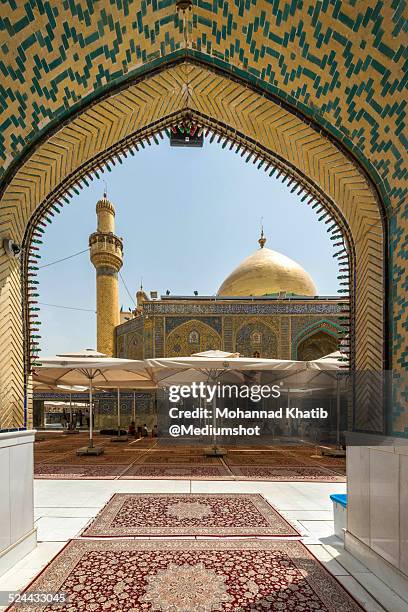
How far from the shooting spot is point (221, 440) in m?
10.8

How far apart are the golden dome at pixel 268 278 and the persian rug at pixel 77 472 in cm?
1646

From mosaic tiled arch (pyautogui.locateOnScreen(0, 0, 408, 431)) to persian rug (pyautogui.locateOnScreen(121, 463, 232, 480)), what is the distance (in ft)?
10.3

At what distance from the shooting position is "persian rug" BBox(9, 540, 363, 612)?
2.40 meters

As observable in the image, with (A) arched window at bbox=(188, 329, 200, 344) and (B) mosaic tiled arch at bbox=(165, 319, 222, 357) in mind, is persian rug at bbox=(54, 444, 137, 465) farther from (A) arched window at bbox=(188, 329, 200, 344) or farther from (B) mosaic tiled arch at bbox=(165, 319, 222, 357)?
(A) arched window at bbox=(188, 329, 200, 344)

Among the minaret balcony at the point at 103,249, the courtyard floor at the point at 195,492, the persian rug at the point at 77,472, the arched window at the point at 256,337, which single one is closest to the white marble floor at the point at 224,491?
the courtyard floor at the point at 195,492

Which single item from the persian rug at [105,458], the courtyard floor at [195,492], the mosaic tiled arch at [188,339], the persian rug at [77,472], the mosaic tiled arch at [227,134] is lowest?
the persian rug at [105,458]

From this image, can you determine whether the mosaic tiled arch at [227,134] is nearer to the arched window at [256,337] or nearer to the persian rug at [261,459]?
the persian rug at [261,459]

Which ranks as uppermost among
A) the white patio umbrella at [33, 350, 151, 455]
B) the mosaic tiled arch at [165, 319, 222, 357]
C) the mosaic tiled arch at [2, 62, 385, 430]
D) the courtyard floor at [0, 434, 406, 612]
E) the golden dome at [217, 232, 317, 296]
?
the golden dome at [217, 232, 317, 296]

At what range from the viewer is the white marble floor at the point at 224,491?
8.57 feet

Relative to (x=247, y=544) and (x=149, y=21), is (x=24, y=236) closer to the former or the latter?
(x=149, y=21)

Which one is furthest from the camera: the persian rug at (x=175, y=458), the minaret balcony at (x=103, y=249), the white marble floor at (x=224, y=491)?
the minaret balcony at (x=103, y=249)

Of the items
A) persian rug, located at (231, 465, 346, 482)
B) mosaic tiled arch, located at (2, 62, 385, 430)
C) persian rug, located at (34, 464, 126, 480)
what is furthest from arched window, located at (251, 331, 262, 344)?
mosaic tiled arch, located at (2, 62, 385, 430)

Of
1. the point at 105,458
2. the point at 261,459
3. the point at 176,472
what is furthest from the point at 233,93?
the point at 105,458

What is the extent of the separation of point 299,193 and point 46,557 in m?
3.82
